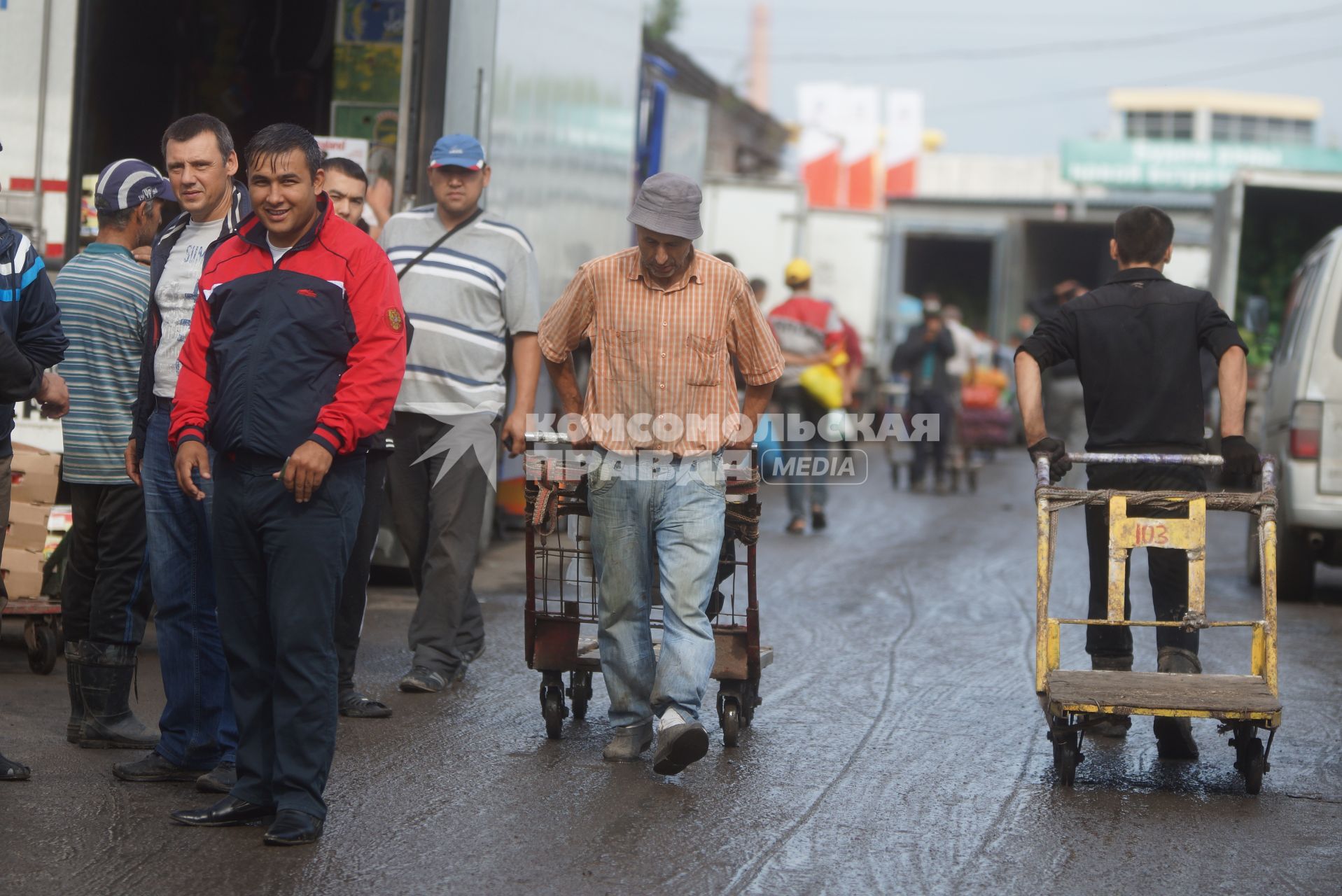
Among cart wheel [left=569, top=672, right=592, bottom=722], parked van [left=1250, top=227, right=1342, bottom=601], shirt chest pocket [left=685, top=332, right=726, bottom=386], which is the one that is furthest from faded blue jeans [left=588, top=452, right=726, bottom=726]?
parked van [left=1250, top=227, right=1342, bottom=601]

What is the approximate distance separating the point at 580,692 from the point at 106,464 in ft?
6.59

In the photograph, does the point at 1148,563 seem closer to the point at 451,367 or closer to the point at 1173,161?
the point at 451,367

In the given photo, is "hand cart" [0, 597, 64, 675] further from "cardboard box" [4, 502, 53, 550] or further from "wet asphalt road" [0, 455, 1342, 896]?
"cardboard box" [4, 502, 53, 550]

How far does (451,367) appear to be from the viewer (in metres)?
7.27

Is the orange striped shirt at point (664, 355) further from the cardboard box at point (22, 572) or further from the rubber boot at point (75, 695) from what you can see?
the cardboard box at point (22, 572)

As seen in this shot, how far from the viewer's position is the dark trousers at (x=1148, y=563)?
654 cm

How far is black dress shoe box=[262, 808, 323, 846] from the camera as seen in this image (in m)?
4.95

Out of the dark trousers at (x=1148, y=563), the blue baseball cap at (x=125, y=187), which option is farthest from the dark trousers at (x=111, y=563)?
the dark trousers at (x=1148, y=563)

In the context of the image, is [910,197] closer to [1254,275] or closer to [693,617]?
[1254,275]

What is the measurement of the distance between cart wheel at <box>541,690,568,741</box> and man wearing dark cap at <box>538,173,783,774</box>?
1.40ft

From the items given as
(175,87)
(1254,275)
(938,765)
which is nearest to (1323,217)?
(1254,275)

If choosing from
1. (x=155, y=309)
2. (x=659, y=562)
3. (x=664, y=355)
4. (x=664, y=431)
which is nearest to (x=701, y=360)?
(x=664, y=355)

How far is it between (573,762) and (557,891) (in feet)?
4.92

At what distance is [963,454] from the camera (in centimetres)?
1944
